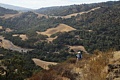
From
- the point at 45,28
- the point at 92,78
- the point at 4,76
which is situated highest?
the point at 92,78

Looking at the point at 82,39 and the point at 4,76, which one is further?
the point at 82,39

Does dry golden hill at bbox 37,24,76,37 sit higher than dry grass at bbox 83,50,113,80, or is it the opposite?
dry grass at bbox 83,50,113,80

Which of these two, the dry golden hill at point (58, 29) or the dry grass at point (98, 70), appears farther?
the dry golden hill at point (58, 29)

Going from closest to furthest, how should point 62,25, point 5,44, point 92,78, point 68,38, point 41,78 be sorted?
point 92,78, point 41,78, point 5,44, point 68,38, point 62,25

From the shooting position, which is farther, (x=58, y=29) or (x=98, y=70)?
(x=58, y=29)

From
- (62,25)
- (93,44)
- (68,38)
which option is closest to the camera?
(93,44)

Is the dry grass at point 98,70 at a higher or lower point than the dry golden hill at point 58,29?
higher

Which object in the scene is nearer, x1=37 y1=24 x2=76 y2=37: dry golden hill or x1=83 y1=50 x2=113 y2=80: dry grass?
x1=83 y1=50 x2=113 y2=80: dry grass

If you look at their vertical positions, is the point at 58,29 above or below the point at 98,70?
below

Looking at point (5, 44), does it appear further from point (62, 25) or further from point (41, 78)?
point (41, 78)

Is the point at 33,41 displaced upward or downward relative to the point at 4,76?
downward

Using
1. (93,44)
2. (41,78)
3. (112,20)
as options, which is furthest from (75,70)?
(112,20)
